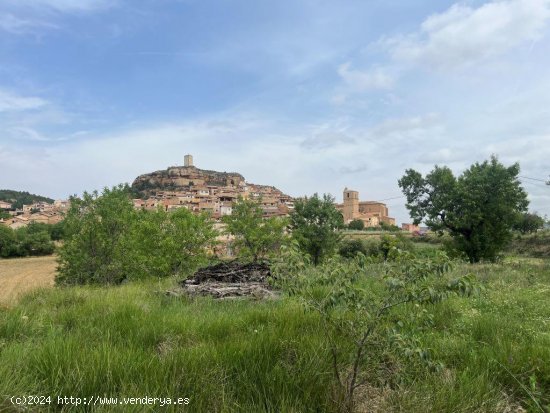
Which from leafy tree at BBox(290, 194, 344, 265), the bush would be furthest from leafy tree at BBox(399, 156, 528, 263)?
the bush

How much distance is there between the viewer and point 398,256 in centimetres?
281

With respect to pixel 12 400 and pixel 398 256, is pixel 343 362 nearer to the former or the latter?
pixel 398 256

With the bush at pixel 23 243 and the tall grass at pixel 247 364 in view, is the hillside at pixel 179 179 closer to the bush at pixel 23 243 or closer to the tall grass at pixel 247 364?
the bush at pixel 23 243

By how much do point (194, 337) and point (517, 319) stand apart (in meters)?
4.21

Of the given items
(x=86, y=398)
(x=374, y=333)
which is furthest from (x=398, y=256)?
(x=86, y=398)

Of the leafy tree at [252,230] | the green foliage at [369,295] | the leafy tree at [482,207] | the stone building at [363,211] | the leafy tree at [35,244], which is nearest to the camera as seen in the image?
the green foliage at [369,295]

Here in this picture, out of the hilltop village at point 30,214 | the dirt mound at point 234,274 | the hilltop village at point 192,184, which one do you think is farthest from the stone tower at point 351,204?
the dirt mound at point 234,274

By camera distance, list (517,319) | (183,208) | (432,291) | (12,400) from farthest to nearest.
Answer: (183,208)
(517,319)
(432,291)
(12,400)

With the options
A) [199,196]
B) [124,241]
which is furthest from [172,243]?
[199,196]

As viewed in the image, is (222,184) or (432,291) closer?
(432,291)

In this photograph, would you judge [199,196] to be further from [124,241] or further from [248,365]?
[248,365]

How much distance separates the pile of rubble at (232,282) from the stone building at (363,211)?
89624 mm

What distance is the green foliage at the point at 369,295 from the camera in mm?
2596

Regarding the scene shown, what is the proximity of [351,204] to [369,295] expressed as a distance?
11147 centimetres
